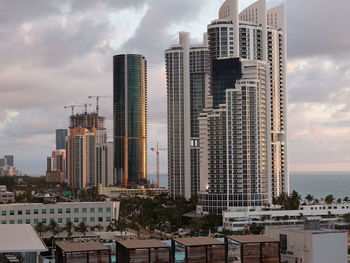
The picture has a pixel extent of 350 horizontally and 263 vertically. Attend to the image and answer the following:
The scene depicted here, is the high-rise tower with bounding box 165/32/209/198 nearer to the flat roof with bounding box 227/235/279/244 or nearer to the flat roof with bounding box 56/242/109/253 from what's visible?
the flat roof with bounding box 227/235/279/244

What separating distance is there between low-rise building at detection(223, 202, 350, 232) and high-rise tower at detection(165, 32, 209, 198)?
49.9 meters

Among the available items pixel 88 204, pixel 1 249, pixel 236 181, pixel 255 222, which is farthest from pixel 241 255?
pixel 236 181

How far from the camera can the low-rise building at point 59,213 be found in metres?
89.0

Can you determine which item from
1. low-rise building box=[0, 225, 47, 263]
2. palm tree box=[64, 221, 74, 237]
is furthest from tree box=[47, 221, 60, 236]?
low-rise building box=[0, 225, 47, 263]

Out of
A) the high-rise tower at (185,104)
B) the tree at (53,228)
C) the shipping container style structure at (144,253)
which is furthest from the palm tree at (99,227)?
the high-rise tower at (185,104)

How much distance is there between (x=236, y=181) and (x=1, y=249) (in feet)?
308

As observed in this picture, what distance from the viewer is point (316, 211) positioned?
124688 mm

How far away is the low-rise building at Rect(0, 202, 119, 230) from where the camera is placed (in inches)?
3504

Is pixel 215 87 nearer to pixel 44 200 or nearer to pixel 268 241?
pixel 44 200

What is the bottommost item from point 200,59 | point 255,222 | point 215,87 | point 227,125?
point 255,222

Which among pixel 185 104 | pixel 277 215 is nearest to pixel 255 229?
pixel 277 215

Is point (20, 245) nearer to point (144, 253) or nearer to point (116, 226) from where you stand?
point (144, 253)

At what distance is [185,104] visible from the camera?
174250 mm

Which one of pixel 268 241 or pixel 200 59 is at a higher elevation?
pixel 200 59
